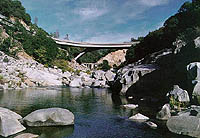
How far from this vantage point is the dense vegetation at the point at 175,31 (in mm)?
33197

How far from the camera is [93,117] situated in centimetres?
1695

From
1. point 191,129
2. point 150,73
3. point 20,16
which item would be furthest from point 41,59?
point 191,129

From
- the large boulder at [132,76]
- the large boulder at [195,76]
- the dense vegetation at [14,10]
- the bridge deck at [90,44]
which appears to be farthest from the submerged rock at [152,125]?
the bridge deck at [90,44]

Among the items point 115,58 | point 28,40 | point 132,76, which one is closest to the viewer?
point 132,76

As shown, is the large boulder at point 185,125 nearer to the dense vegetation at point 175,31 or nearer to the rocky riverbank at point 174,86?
the rocky riverbank at point 174,86

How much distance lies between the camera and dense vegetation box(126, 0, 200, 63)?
3320cm

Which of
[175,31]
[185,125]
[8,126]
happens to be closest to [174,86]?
[185,125]

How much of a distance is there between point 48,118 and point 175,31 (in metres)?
40.2

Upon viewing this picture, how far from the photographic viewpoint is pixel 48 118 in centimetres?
1345

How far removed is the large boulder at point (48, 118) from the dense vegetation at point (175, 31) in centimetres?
1976

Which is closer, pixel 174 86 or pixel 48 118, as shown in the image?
pixel 48 118

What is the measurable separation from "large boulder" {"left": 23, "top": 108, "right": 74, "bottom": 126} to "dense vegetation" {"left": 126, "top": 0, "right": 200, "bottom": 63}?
778 inches

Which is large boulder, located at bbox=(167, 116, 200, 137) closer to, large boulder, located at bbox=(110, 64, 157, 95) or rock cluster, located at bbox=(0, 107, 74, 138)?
rock cluster, located at bbox=(0, 107, 74, 138)

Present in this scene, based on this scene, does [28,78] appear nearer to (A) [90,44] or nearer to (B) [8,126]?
(B) [8,126]
